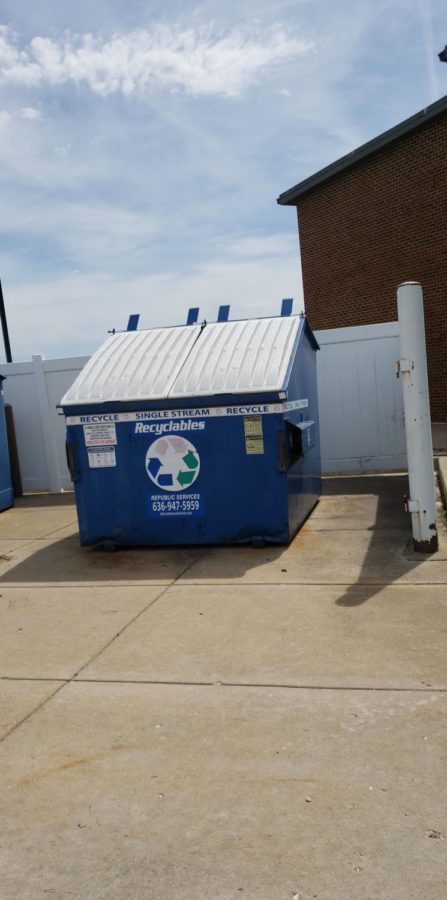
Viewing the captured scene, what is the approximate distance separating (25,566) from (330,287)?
15.0m

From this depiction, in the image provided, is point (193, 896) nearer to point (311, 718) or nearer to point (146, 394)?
point (311, 718)

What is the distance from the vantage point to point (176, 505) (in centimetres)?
659

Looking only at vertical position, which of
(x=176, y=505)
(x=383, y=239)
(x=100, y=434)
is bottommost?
(x=176, y=505)

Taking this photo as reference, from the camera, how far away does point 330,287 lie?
19828 millimetres

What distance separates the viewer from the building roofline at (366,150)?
16.2 metres

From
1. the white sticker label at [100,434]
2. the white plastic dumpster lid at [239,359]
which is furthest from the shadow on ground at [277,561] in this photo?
the white plastic dumpster lid at [239,359]

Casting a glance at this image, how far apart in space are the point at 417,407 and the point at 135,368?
263 cm

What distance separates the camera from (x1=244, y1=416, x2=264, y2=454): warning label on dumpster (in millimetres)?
6316

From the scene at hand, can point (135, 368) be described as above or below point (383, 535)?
above

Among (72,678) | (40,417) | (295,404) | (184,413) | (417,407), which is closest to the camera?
(72,678)

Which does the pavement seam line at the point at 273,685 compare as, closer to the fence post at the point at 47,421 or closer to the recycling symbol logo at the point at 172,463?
the recycling symbol logo at the point at 172,463

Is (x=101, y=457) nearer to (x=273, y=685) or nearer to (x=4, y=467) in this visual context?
(x=273, y=685)

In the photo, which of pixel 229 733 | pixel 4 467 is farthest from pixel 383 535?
pixel 4 467

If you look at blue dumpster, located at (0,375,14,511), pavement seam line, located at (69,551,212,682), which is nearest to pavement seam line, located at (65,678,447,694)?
pavement seam line, located at (69,551,212,682)
